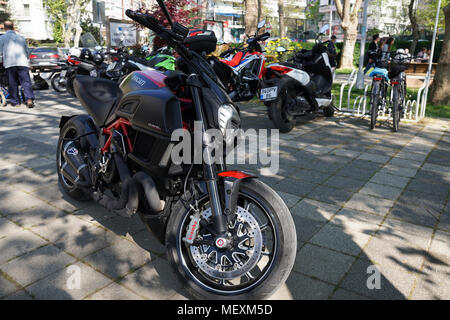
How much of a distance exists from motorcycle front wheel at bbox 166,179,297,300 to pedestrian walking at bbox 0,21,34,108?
8.44m

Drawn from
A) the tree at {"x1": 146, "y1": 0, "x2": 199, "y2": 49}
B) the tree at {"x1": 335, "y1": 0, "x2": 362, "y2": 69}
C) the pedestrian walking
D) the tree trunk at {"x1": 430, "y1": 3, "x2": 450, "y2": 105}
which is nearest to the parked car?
the tree at {"x1": 146, "y1": 0, "x2": 199, "y2": 49}

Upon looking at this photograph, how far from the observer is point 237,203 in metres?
2.52

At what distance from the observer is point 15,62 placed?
9469mm

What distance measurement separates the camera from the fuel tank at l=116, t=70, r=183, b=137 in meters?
2.55

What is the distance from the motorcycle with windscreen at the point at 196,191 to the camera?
94.0 inches

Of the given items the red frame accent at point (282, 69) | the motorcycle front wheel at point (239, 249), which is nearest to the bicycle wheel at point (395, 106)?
the red frame accent at point (282, 69)

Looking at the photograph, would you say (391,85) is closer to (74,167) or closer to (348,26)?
(74,167)

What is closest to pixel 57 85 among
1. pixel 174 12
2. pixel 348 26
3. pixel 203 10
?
pixel 174 12

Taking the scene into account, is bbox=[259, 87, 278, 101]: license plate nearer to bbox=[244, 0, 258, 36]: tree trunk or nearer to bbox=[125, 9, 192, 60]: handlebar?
bbox=[125, 9, 192, 60]: handlebar

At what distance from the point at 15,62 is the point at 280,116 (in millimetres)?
6700

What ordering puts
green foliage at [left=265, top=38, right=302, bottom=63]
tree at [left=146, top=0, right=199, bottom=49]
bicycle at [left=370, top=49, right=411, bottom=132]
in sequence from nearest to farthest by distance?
bicycle at [left=370, top=49, right=411, bottom=132], green foliage at [left=265, top=38, right=302, bottom=63], tree at [left=146, top=0, right=199, bottom=49]
